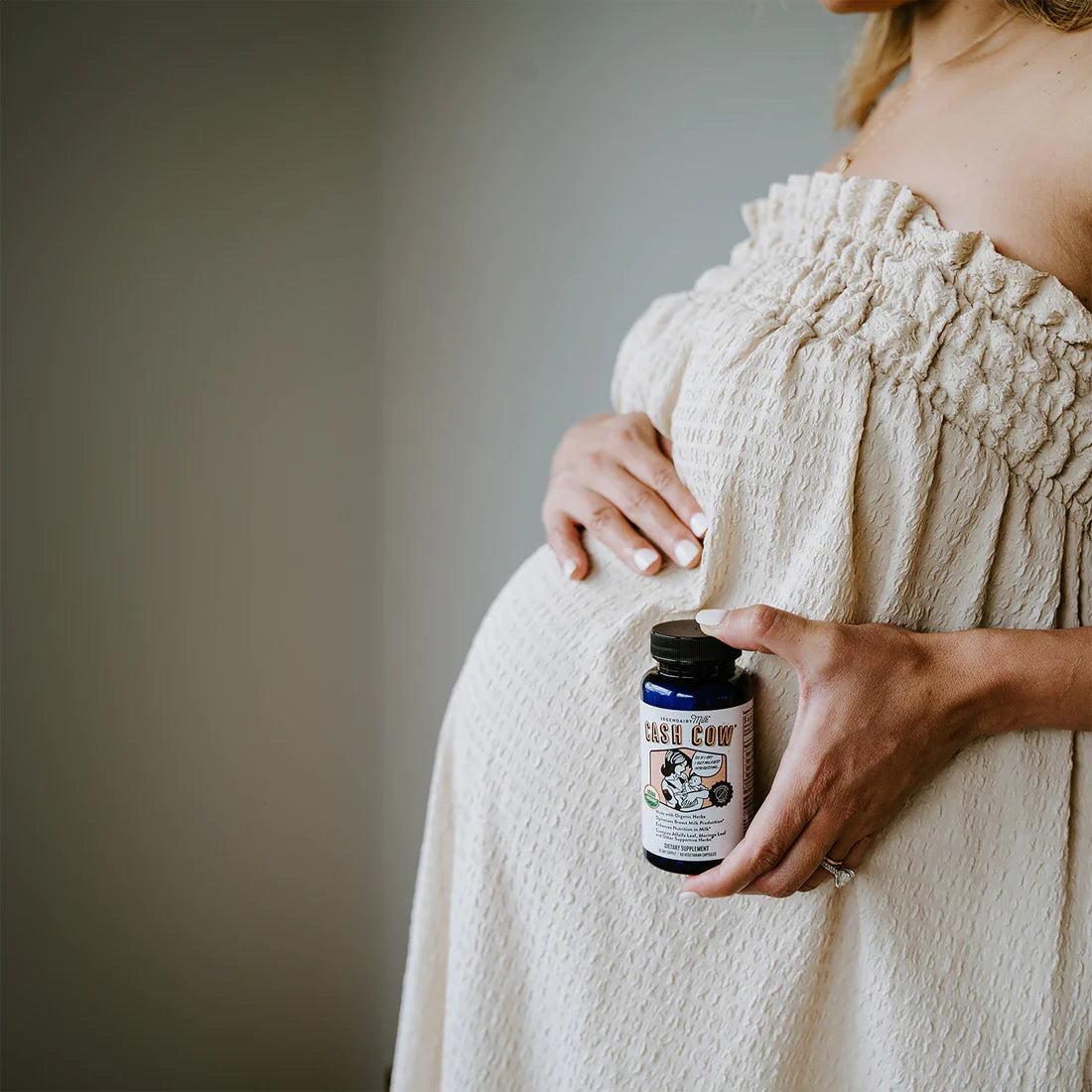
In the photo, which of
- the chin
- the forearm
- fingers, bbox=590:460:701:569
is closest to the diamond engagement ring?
the forearm

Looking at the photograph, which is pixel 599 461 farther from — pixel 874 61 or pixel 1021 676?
pixel 874 61

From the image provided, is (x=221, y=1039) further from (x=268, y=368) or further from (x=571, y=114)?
A: (x=571, y=114)

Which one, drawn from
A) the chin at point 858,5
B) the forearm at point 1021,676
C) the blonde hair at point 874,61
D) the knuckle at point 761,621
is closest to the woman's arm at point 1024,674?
the forearm at point 1021,676

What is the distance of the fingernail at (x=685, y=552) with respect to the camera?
0.71 m

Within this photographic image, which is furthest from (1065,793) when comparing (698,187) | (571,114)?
(571,114)

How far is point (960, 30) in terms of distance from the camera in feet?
2.48

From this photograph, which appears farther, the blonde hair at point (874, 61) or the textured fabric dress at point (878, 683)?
the blonde hair at point (874, 61)

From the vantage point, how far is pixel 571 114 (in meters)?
1.26

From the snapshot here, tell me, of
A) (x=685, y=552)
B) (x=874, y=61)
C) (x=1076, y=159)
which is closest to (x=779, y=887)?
(x=685, y=552)

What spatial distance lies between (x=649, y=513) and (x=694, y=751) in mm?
222

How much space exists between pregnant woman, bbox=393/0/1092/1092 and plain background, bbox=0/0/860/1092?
1.76 ft

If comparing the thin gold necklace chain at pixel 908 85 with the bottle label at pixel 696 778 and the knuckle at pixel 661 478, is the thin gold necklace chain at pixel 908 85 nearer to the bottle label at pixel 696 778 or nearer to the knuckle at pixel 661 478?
the knuckle at pixel 661 478

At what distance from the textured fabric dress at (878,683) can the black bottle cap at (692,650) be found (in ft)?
0.21

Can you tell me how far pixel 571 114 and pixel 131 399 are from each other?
68 centimetres
